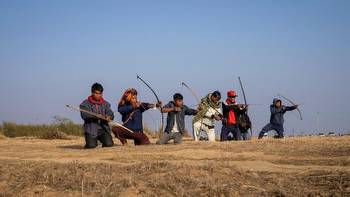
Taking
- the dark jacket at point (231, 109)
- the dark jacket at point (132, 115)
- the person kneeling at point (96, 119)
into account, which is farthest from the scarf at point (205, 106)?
the person kneeling at point (96, 119)

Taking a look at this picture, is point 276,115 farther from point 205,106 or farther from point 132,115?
point 132,115

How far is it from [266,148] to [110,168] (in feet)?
13.3

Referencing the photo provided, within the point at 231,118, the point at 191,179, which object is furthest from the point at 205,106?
the point at 191,179

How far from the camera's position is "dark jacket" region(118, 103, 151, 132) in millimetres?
12625

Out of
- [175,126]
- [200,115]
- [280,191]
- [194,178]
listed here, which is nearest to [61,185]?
[194,178]

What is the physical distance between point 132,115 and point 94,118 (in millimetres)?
1062

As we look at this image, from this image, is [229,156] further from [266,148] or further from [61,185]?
[61,185]

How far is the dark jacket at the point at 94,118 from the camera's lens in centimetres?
1195

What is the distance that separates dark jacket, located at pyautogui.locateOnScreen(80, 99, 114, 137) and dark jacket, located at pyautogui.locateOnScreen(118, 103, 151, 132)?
1.67 ft

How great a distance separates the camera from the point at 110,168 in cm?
671

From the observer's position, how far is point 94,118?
39.2 ft

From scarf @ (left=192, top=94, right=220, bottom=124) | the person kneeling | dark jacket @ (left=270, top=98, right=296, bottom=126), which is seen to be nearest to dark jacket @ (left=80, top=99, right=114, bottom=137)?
the person kneeling

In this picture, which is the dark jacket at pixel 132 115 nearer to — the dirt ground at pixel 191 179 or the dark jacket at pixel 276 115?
the dark jacket at pixel 276 115

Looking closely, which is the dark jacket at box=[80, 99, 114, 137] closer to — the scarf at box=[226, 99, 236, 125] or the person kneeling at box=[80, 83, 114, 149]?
the person kneeling at box=[80, 83, 114, 149]
